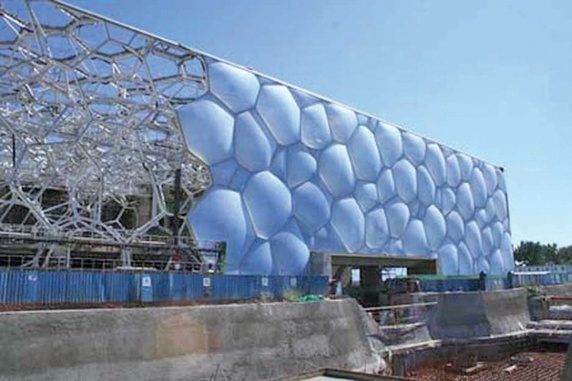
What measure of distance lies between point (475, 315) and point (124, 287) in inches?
733

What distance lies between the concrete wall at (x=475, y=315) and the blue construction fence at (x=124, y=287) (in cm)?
935

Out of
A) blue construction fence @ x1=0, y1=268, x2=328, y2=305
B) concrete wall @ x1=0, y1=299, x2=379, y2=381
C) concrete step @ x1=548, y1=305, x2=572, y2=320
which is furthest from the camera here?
→ concrete step @ x1=548, y1=305, x2=572, y2=320

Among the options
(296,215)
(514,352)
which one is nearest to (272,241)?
(296,215)

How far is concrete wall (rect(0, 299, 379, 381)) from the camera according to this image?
1141 cm

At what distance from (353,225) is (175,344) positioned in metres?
21.2

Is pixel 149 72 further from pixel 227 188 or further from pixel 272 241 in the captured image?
pixel 272 241

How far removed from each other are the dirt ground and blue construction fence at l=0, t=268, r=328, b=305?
7.07m

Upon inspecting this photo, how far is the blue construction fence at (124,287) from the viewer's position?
13.5 meters

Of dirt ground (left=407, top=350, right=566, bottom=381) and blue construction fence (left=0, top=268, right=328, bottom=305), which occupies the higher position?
blue construction fence (left=0, top=268, right=328, bottom=305)

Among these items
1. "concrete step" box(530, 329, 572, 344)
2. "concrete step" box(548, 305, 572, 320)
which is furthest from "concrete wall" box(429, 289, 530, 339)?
"concrete step" box(548, 305, 572, 320)

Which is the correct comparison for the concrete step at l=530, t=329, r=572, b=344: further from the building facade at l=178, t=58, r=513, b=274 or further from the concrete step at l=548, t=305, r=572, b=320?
the building facade at l=178, t=58, r=513, b=274

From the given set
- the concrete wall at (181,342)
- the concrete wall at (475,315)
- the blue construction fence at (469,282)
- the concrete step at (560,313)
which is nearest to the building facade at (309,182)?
the blue construction fence at (469,282)

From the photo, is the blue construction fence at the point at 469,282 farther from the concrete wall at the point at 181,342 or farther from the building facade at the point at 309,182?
the concrete wall at the point at 181,342

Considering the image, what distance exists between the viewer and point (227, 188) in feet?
89.7
